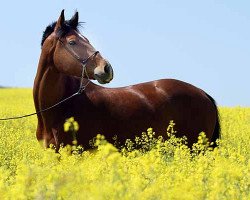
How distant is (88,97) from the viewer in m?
9.04

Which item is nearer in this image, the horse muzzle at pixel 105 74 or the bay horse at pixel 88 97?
the horse muzzle at pixel 105 74

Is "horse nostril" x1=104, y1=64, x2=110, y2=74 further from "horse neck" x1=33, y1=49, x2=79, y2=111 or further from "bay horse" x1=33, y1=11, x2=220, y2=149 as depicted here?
"horse neck" x1=33, y1=49, x2=79, y2=111

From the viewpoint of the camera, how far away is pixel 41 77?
8.95m

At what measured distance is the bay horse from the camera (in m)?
8.70

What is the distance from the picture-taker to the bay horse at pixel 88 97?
28.6 feet

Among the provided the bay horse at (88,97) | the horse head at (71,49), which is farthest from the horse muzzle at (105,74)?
the horse head at (71,49)

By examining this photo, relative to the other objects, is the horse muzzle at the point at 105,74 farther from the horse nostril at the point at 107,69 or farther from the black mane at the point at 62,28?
the black mane at the point at 62,28

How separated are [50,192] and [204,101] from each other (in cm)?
637

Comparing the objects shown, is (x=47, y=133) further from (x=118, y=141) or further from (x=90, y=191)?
(x=90, y=191)

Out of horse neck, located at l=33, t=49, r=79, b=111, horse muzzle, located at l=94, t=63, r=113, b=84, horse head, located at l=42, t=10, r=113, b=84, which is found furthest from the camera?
horse neck, located at l=33, t=49, r=79, b=111

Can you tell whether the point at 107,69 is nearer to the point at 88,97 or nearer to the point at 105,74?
the point at 105,74

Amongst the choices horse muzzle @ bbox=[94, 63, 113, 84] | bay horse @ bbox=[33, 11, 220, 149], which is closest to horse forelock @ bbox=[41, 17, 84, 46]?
bay horse @ bbox=[33, 11, 220, 149]

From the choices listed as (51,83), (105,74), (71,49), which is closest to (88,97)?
(51,83)

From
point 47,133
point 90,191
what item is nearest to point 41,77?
point 47,133
